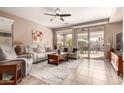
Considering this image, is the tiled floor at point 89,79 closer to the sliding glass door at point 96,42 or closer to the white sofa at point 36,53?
the white sofa at point 36,53

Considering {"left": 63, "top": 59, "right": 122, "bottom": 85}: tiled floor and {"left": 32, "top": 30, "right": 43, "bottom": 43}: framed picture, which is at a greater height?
{"left": 32, "top": 30, "right": 43, "bottom": 43}: framed picture

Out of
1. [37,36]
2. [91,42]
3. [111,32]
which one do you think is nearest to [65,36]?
[91,42]

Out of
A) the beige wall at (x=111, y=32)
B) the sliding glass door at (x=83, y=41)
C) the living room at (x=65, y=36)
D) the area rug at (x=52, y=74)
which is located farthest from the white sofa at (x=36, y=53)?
the beige wall at (x=111, y=32)

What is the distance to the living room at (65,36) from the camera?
416 cm

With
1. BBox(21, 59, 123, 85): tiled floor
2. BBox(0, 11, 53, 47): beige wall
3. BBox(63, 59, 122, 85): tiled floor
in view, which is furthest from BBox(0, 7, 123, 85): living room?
BBox(21, 59, 123, 85): tiled floor

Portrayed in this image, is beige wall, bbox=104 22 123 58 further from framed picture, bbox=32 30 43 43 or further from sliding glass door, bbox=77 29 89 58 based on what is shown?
framed picture, bbox=32 30 43 43

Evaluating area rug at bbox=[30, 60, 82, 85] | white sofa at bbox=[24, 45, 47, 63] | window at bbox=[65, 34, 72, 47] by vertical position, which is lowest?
area rug at bbox=[30, 60, 82, 85]

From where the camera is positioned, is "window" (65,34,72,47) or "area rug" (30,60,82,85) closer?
"area rug" (30,60,82,85)

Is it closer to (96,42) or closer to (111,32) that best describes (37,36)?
(96,42)

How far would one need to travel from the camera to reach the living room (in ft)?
13.7

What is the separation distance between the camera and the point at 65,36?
26.6 feet
